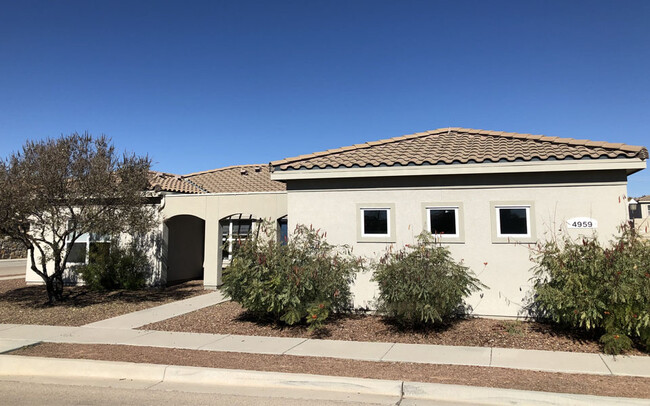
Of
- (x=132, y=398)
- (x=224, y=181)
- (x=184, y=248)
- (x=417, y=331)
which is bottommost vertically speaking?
(x=132, y=398)

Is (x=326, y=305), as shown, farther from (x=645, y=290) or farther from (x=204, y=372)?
(x=645, y=290)

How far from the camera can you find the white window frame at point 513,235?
910 centimetres

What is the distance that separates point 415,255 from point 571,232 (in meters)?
3.21

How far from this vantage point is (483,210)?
31.0 feet

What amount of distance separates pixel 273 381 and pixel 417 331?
11.6 feet

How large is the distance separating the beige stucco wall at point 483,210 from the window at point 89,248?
8.54 m

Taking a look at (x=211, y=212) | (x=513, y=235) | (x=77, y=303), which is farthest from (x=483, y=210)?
(x=77, y=303)

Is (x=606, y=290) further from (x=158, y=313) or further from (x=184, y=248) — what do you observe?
(x=184, y=248)

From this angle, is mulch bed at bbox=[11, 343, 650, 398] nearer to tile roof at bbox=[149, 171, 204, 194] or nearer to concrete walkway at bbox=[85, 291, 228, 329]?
concrete walkway at bbox=[85, 291, 228, 329]

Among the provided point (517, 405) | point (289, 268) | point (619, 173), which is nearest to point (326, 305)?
point (289, 268)

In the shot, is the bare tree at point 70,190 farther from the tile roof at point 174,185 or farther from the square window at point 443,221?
the square window at point 443,221

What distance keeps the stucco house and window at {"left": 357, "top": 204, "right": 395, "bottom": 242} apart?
23 millimetres

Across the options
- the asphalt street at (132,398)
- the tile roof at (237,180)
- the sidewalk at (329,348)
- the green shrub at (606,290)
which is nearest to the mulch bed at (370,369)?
the sidewalk at (329,348)

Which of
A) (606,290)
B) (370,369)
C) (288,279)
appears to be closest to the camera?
(370,369)
